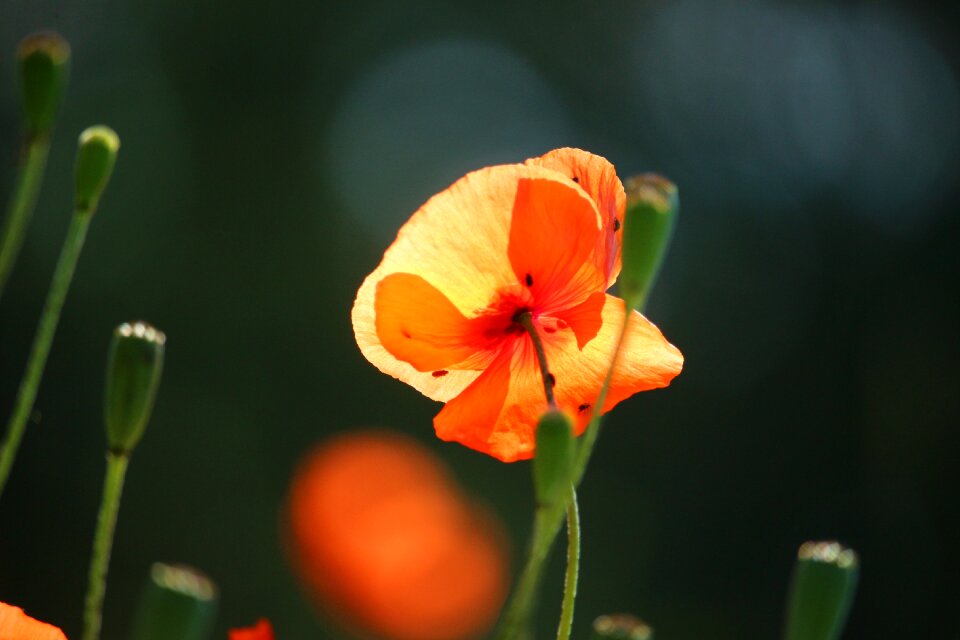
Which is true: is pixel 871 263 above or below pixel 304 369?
above

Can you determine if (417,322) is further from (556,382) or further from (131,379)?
(131,379)

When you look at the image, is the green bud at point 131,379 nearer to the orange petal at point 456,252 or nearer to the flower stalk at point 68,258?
the flower stalk at point 68,258

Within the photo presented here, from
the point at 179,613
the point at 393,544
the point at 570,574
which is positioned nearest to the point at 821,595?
the point at 570,574

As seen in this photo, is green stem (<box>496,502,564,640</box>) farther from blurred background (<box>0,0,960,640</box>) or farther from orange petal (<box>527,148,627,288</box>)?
blurred background (<box>0,0,960,640</box>)

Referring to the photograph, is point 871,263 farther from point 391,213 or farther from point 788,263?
point 391,213

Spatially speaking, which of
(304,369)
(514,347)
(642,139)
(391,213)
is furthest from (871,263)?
(514,347)

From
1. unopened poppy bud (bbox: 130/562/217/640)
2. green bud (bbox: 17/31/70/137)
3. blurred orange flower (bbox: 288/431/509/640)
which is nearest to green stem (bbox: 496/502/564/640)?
unopened poppy bud (bbox: 130/562/217/640)

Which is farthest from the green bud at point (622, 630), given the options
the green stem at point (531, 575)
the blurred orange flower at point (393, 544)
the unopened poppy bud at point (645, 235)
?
the blurred orange flower at point (393, 544)
